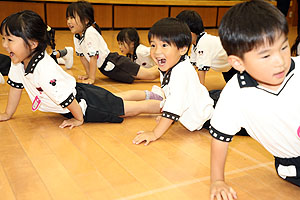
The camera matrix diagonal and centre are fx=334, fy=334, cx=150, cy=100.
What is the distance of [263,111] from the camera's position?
95cm

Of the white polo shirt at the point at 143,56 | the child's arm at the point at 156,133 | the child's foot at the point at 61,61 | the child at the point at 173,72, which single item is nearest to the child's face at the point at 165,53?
the child at the point at 173,72

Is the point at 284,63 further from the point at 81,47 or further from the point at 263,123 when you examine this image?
the point at 81,47

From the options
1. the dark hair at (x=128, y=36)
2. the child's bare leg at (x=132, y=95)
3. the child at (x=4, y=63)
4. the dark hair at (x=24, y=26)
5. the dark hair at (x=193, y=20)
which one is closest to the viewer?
the dark hair at (x=24, y=26)

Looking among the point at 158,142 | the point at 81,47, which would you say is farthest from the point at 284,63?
the point at 81,47

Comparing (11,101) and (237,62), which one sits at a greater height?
(237,62)

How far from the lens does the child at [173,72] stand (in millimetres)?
1381

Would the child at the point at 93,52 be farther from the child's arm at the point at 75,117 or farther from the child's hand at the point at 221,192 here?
the child's hand at the point at 221,192

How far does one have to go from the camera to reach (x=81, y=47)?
2506 mm

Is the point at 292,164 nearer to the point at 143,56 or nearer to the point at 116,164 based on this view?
the point at 116,164

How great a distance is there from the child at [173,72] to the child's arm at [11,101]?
0.62 metres

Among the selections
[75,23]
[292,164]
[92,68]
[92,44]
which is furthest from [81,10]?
[292,164]

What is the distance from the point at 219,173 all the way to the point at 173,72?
55 cm

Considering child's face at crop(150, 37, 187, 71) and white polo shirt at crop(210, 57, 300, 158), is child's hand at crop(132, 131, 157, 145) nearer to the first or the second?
child's face at crop(150, 37, 187, 71)

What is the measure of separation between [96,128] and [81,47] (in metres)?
1.13
